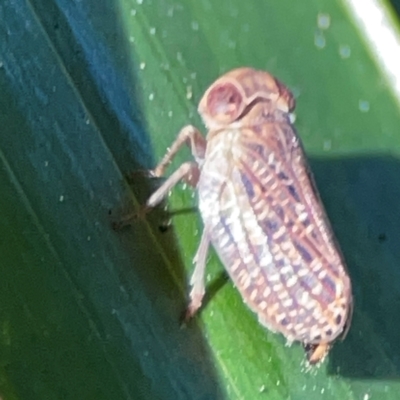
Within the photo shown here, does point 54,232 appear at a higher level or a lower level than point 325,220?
higher

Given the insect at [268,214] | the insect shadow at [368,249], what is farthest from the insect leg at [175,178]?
the insect shadow at [368,249]

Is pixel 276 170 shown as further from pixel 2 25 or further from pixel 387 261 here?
pixel 2 25

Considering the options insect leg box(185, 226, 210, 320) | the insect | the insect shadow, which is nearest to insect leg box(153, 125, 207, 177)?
the insect

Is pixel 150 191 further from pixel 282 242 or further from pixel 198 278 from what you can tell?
pixel 282 242

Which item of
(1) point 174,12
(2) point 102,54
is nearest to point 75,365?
(2) point 102,54

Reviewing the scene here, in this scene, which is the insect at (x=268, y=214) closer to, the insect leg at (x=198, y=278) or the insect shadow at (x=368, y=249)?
the insect leg at (x=198, y=278)

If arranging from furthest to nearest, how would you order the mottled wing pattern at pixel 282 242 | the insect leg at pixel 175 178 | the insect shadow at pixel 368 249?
1. the insect shadow at pixel 368 249
2. the insect leg at pixel 175 178
3. the mottled wing pattern at pixel 282 242

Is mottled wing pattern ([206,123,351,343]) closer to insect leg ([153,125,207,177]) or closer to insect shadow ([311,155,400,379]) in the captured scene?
insect leg ([153,125,207,177])
